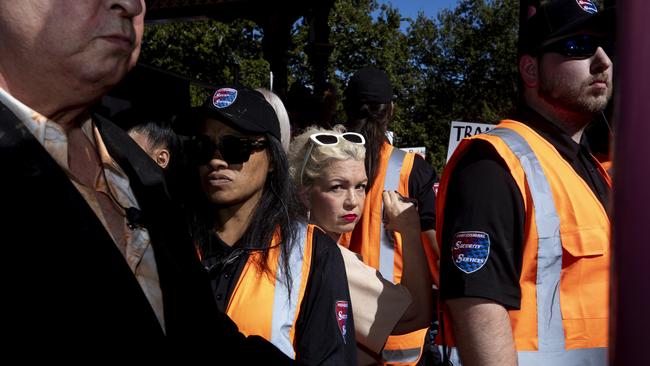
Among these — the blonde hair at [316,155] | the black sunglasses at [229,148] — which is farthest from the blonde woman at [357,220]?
the black sunglasses at [229,148]

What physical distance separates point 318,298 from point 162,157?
190cm

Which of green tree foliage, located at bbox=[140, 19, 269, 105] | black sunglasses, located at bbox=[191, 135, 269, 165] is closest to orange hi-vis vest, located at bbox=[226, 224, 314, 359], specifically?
black sunglasses, located at bbox=[191, 135, 269, 165]

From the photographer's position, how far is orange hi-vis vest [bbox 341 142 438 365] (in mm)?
3434

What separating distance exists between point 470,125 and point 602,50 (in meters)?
5.86

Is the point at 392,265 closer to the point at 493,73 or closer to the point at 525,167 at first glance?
the point at 525,167

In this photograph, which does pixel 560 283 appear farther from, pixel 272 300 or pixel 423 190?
pixel 423 190

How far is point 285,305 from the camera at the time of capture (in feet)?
7.43

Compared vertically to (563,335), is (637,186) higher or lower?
higher

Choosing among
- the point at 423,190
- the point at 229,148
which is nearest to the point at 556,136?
the point at 229,148

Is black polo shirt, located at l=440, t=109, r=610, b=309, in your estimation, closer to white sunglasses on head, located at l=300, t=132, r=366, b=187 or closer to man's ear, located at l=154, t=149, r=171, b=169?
white sunglasses on head, located at l=300, t=132, r=366, b=187

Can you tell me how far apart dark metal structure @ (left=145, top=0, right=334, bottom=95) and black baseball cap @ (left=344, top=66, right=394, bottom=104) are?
182 inches

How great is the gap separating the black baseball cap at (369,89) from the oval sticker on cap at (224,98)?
152cm

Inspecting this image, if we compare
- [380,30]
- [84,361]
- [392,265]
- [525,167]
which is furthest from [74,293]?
[380,30]

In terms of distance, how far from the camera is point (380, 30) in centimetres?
5312
